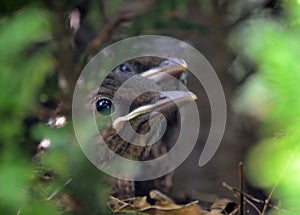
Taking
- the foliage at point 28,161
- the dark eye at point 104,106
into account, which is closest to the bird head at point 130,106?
the dark eye at point 104,106

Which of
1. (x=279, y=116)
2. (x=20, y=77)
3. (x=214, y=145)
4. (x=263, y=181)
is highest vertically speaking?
(x=20, y=77)

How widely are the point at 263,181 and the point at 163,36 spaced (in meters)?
1.20

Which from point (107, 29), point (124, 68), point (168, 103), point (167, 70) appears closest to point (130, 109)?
point (168, 103)

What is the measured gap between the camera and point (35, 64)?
1.40m

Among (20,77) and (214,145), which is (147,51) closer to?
(214,145)

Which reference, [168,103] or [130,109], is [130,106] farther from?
[168,103]

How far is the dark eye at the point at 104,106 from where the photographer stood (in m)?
1.61

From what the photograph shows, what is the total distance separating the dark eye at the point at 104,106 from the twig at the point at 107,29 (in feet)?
0.91

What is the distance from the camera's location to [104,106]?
64.1 inches

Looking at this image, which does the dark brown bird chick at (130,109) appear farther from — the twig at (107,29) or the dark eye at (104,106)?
the twig at (107,29)

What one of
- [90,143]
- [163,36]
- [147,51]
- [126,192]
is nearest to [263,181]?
[90,143]

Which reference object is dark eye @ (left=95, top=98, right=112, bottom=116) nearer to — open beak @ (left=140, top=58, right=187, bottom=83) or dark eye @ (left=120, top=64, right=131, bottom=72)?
dark eye @ (left=120, top=64, right=131, bottom=72)

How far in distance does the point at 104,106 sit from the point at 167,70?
0.49 metres

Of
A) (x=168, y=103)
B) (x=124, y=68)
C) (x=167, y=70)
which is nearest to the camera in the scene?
(x=168, y=103)
